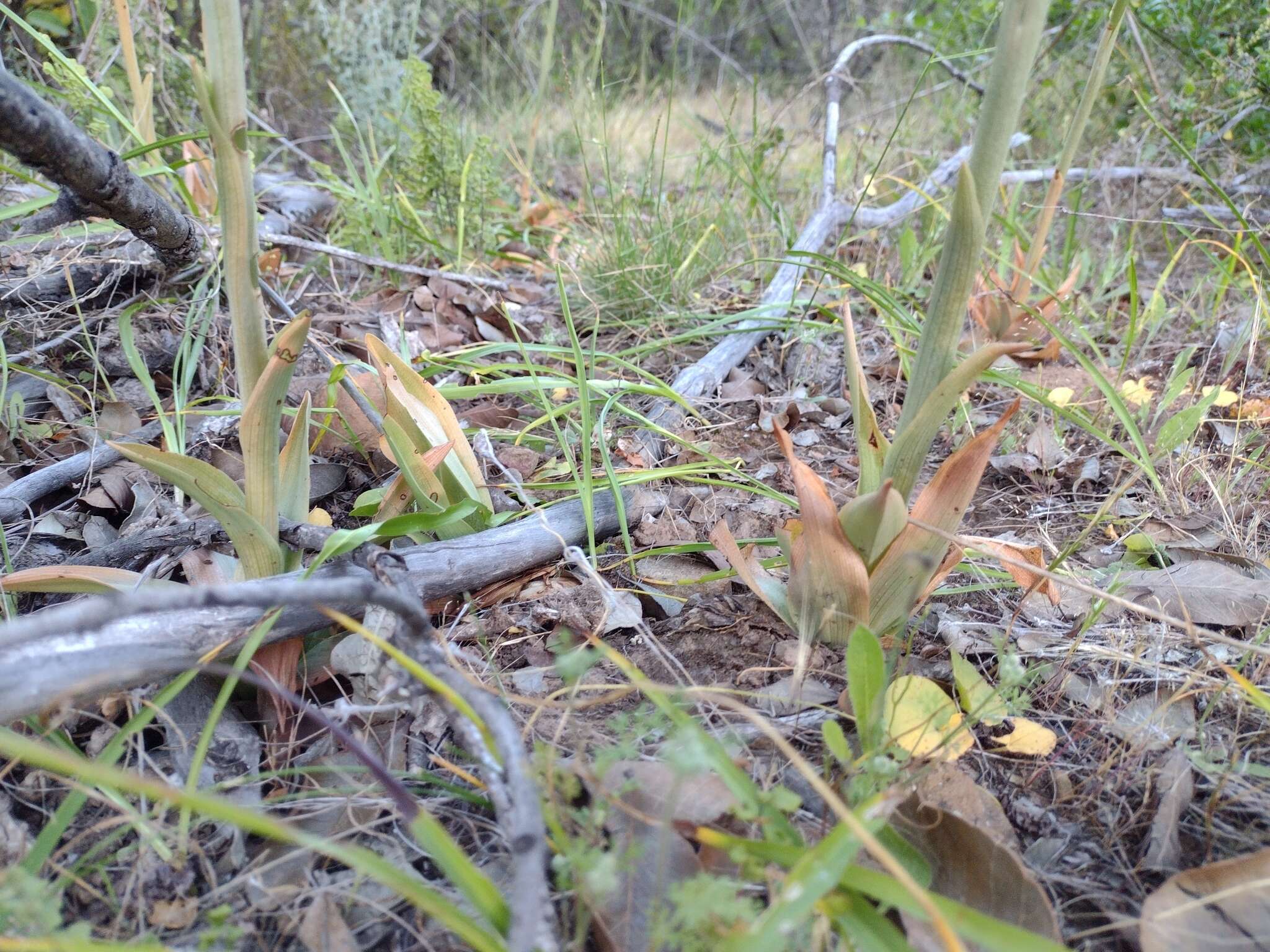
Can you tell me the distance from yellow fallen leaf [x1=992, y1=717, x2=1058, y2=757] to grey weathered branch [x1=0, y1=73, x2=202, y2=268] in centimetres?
124

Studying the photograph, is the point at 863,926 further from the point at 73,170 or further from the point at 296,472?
the point at 73,170

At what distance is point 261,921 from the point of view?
730 millimetres

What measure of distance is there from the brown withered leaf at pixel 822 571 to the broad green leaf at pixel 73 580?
824 millimetres

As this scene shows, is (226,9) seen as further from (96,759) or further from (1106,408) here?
(1106,408)

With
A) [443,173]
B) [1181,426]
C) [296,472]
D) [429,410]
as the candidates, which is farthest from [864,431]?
[443,173]

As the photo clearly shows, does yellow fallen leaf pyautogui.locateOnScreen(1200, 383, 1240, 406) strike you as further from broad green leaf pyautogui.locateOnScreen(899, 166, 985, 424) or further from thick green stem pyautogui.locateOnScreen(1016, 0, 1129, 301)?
broad green leaf pyautogui.locateOnScreen(899, 166, 985, 424)

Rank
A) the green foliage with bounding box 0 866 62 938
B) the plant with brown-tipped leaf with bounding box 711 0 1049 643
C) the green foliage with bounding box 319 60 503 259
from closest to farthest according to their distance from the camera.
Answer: the green foliage with bounding box 0 866 62 938, the plant with brown-tipped leaf with bounding box 711 0 1049 643, the green foliage with bounding box 319 60 503 259

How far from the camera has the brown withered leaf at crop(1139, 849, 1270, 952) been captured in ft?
2.22

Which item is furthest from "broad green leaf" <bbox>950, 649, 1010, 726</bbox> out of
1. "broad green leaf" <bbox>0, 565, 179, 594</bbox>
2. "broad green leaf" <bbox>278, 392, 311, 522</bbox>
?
"broad green leaf" <bbox>0, 565, 179, 594</bbox>

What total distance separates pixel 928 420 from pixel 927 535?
0.50 ft

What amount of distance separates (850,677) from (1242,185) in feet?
8.20

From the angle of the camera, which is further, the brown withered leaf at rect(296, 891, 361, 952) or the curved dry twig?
the brown withered leaf at rect(296, 891, 361, 952)

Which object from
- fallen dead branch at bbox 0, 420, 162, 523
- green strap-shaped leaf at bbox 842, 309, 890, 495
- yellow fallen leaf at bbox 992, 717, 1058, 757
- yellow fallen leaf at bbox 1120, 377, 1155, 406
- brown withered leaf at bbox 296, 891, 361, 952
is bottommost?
brown withered leaf at bbox 296, 891, 361, 952

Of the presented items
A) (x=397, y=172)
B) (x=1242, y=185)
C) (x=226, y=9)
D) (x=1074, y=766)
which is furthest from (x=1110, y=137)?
(x=226, y=9)
